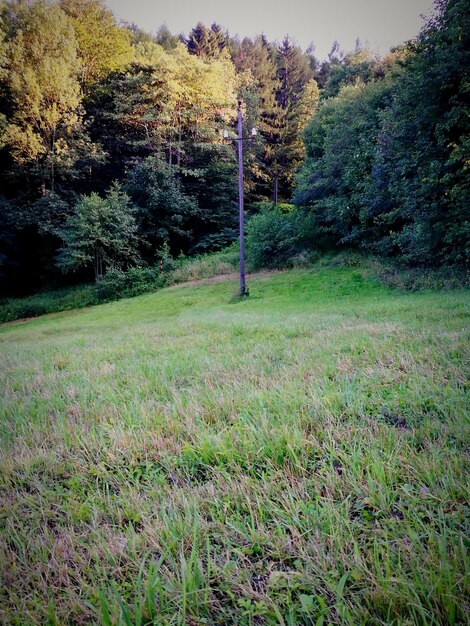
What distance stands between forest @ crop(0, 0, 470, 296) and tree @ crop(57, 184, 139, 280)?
12 centimetres

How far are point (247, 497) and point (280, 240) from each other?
878 inches

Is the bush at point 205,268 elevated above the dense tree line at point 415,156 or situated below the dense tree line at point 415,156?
below

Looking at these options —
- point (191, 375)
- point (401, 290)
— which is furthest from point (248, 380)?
point (401, 290)

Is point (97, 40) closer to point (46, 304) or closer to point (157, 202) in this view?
point (157, 202)

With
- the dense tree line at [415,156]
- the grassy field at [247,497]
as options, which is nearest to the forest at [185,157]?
the dense tree line at [415,156]

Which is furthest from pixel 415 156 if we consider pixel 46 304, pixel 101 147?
pixel 101 147

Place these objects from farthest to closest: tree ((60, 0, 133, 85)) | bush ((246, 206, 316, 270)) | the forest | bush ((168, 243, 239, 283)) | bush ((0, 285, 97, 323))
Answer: tree ((60, 0, 133, 85))
bush ((168, 243, 239, 283))
bush ((0, 285, 97, 323))
bush ((246, 206, 316, 270))
the forest

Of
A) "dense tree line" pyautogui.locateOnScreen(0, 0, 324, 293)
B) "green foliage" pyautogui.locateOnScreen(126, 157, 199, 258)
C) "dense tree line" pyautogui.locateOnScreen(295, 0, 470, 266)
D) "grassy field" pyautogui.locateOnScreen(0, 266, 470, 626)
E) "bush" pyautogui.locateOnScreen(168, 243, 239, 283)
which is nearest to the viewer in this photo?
"grassy field" pyautogui.locateOnScreen(0, 266, 470, 626)

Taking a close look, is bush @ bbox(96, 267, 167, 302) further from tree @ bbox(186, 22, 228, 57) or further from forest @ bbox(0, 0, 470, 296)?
tree @ bbox(186, 22, 228, 57)

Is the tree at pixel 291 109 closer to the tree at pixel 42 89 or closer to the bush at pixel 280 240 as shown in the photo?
the bush at pixel 280 240

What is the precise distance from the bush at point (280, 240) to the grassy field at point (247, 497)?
19227 mm

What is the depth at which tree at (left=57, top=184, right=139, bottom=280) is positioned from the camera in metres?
23.8

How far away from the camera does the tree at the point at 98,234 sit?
2383cm

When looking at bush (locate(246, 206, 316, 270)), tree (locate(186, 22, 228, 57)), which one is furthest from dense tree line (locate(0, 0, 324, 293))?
bush (locate(246, 206, 316, 270))
